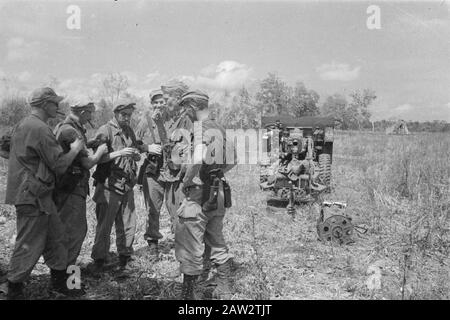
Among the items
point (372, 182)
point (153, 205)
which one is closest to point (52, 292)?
point (153, 205)

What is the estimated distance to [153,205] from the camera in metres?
5.05

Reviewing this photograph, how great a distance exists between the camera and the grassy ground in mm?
4016

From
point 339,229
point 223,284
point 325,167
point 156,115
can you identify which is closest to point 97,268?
point 223,284

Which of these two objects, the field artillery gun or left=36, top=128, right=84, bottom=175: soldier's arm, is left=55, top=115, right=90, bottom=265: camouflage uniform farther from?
the field artillery gun

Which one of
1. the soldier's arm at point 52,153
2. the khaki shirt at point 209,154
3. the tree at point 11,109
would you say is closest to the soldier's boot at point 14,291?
the soldier's arm at point 52,153

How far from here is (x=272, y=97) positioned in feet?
76.9

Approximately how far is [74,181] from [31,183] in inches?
18.4

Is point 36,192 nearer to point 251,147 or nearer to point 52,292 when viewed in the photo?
point 52,292

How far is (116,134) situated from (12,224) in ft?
10.2

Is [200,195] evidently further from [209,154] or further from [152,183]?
[152,183]

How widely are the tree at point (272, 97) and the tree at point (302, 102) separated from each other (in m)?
0.82

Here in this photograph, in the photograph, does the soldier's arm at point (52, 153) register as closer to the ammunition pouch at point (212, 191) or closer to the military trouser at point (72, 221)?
the military trouser at point (72, 221)

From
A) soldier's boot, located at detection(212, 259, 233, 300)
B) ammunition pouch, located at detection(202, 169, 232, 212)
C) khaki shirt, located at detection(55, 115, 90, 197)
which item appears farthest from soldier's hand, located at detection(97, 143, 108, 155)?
soldier's boot, located at detection(212, 259, 233, 300)

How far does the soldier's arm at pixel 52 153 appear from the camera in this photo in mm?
3479
